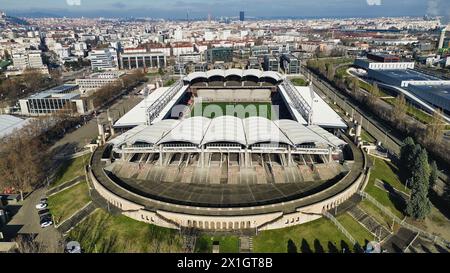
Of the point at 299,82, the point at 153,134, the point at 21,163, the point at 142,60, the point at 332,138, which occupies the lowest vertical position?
the point at 21,163

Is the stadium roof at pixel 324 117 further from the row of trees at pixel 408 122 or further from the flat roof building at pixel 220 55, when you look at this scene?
the flat roof building at pixel 220 55

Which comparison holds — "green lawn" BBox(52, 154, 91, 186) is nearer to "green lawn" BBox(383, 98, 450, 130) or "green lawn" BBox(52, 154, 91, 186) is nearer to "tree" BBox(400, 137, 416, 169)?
"tree" BBox(400, 137, 416, 169)

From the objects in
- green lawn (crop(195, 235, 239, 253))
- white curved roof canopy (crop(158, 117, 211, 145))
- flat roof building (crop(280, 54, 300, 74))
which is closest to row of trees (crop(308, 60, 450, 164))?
flat roof building (crop(280, 54, 300, 74))

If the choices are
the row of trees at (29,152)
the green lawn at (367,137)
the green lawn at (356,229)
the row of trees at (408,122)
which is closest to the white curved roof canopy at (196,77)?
the row of trees at (29,152)

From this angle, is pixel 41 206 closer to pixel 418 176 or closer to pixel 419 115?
pixel 418 176

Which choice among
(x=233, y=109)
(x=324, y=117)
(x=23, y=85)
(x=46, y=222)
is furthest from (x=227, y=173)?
(x=23, y=85)
